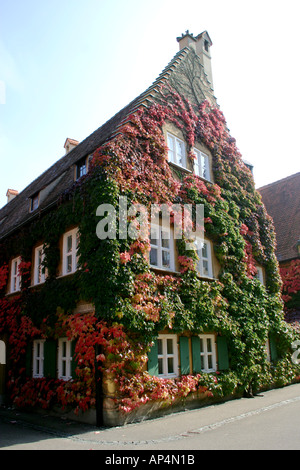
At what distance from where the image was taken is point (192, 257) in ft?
40.8

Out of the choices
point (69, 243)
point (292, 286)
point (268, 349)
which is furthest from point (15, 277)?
point (292, 286)

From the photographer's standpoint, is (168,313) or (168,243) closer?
(168,313)

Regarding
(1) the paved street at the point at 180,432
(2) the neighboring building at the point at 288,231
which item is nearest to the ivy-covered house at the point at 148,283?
(1) the paved street at the point at 180,432

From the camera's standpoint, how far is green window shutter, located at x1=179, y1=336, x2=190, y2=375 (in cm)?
1112

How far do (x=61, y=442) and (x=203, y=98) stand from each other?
46.5 feet

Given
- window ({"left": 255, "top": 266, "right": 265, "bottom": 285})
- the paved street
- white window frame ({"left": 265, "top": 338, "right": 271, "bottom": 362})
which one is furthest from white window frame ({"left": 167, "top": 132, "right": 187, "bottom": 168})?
the paved street

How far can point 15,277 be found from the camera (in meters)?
15.0

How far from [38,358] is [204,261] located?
6.42 m

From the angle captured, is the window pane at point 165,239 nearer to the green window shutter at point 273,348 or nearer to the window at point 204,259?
the window at point 204,259

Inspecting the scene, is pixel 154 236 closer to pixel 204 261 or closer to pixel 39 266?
pixel 204 261

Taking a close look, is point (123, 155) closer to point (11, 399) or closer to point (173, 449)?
point (173, 449)

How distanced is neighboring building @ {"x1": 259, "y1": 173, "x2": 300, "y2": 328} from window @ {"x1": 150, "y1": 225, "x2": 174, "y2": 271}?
8669 millimetres

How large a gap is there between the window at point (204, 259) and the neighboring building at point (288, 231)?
6602 millimetres
